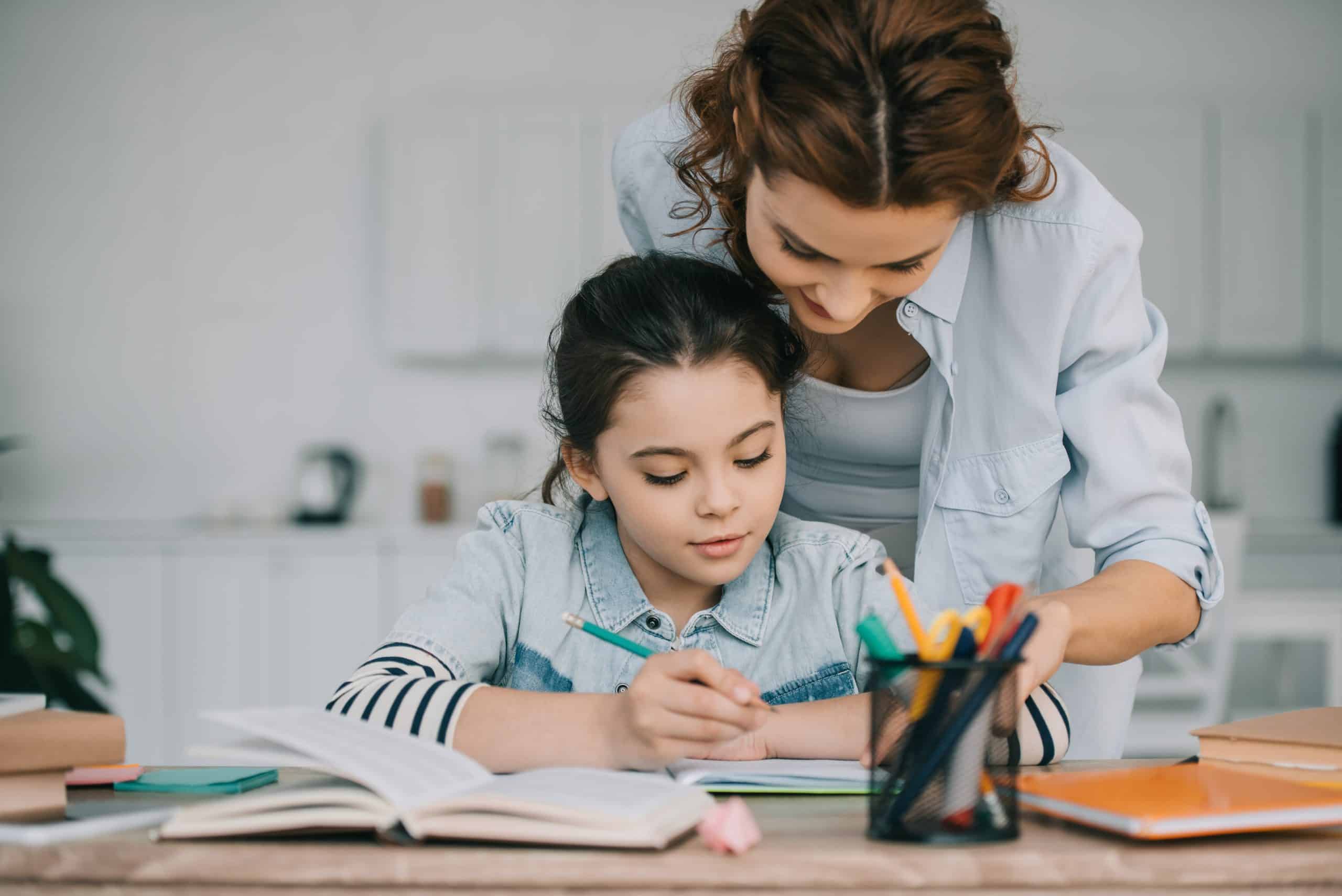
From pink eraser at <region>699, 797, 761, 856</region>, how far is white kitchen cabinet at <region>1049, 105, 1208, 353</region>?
3868 mm

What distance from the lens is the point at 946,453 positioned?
4.53 ft

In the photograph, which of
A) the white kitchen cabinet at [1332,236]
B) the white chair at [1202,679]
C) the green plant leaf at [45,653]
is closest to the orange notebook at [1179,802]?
the white chair at [1202,679]

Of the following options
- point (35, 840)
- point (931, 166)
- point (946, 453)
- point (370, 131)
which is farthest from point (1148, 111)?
point (35, 840)

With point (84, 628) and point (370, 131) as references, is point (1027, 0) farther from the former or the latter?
point (84, 628)

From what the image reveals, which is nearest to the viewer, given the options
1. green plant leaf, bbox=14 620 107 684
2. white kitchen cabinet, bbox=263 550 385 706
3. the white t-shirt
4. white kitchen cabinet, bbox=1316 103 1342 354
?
the white t-shirt

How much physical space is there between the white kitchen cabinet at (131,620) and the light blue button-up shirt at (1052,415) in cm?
280

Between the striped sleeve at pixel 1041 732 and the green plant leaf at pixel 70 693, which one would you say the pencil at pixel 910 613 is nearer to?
the striped sleeve at pixel 1041 732

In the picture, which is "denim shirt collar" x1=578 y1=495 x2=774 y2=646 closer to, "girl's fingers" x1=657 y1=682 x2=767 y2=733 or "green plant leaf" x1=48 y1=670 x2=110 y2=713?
"girl's fingers" x1=657 y1=682 x2=767 y2=733

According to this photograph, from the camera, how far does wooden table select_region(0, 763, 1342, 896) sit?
0.62 meters

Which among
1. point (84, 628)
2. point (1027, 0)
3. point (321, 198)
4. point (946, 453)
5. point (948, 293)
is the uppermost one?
point (1027, 0)

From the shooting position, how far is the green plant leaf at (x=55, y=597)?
2.63 m

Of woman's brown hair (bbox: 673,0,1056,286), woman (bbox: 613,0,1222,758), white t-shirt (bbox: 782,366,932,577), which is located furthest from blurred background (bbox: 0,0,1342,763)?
woman's brown hair (bbox: 673,0,1056,286)

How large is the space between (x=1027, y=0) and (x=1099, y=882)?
419cm

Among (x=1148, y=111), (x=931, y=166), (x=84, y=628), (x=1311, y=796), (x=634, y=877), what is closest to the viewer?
(x=634, y=877)
